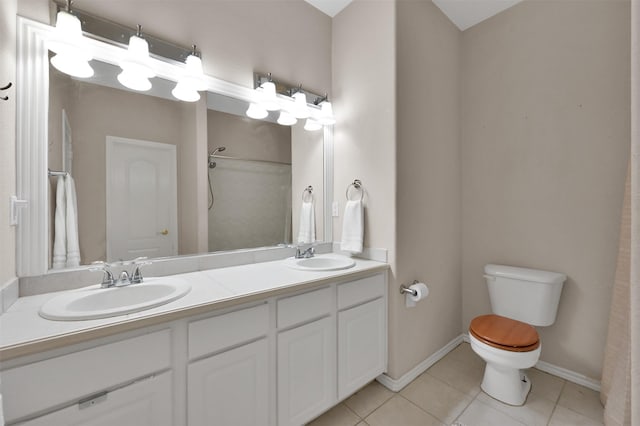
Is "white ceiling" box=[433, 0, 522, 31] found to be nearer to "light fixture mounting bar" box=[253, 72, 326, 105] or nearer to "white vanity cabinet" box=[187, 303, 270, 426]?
"light fixture mounting bar" box=[253, 72, 326, 105]

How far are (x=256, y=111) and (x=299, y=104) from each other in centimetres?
33

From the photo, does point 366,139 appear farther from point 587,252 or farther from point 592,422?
point 592,422

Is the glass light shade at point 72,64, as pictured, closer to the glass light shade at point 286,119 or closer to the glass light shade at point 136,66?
the glass light shade at point 136,66

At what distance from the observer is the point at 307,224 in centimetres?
205

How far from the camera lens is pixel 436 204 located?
2041mm

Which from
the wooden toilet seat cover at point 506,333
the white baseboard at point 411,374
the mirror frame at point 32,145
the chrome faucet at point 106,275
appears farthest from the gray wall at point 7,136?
the wooden toilet seat cover at point 506,333

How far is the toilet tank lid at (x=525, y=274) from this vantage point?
1733 millimetres

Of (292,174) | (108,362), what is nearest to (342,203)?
(292,174)

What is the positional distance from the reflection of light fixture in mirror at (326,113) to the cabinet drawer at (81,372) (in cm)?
171

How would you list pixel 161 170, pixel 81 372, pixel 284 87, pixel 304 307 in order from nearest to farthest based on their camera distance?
1. pixel 81 372
2. pixel 304 307
3. pixel 161 170
4. pixel 284 87

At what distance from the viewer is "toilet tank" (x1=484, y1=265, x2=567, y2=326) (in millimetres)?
1737

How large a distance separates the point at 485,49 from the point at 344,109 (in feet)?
4.29

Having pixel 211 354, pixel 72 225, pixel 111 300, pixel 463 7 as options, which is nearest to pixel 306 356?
pixel 211 354

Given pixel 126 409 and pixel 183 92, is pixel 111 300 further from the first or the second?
pixel 183 92
